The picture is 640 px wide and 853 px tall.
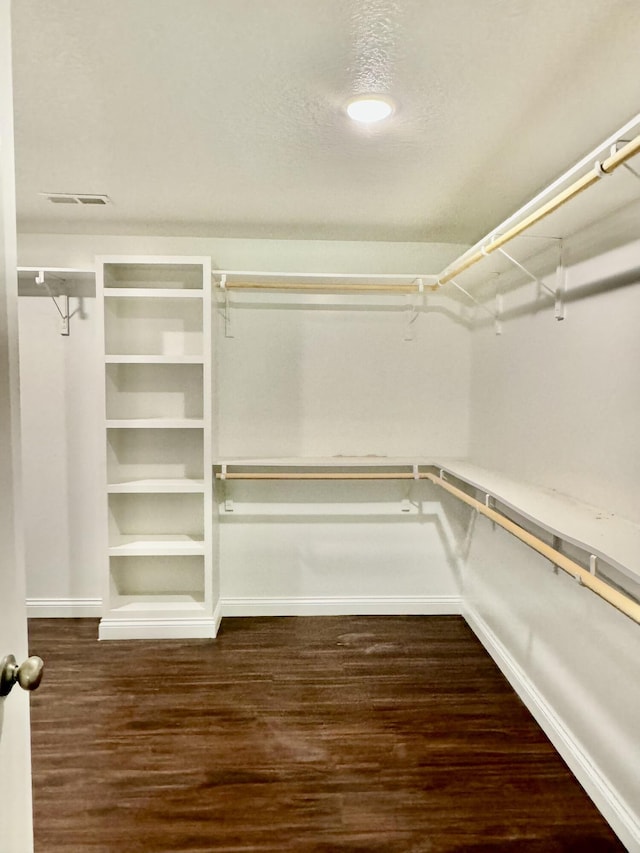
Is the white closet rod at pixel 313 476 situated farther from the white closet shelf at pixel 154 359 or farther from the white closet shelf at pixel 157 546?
the white closet shelf at pixel 154 359

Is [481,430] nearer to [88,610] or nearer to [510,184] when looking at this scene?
[510,184]

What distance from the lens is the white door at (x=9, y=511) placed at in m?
0.81

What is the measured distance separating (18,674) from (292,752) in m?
1.58

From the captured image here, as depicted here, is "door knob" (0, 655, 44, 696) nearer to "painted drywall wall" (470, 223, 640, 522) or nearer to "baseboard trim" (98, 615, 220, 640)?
"painted drywall wall" (470, 223, 640, 522)

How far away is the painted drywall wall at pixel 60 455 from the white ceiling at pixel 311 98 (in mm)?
764

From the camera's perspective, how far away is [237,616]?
3.27 m

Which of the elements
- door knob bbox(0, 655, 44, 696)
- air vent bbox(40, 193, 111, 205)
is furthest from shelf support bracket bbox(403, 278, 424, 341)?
door knob bbox(0, 655, 44, 696)

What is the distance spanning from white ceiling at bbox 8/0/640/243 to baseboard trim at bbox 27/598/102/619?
90.8 inches

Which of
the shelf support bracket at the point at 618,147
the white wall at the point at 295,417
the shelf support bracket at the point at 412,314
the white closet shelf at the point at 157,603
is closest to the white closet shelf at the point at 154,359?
the white wall at the point at 295,417

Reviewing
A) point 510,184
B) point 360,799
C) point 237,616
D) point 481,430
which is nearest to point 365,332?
point 481,430

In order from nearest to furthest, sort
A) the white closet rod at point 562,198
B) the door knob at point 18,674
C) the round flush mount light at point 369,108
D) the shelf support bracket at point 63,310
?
the door knob at point 18,674 < the white closet rod at point 562,198 < the round flush mount light at point 369,108 < the shelf support bracket at point 63,310

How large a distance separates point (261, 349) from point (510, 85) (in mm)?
1948

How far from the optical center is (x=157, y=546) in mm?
3021

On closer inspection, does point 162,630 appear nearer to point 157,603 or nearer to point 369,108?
point 157,603
